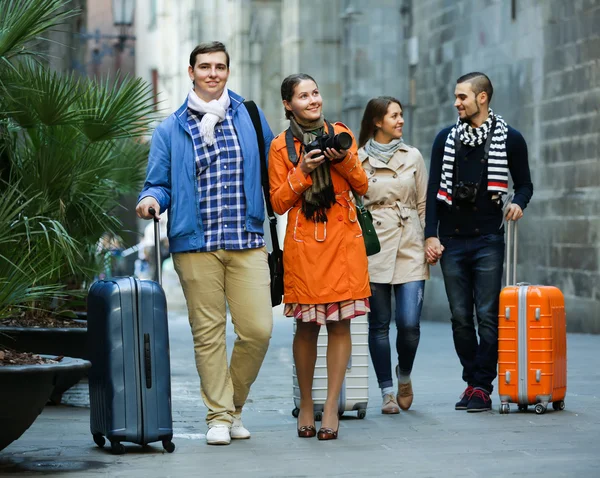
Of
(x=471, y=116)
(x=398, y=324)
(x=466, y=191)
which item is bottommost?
(x=398, y=324)

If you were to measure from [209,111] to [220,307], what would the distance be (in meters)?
0.96

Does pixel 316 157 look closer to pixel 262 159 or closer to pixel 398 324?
pixel 262 159

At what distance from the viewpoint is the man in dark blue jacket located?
780 centimetres

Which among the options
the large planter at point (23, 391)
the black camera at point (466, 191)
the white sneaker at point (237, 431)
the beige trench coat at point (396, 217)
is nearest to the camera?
the large planter at point (23, 391)

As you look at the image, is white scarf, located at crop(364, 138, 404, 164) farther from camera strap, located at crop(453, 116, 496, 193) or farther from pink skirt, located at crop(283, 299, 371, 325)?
pink skirt, located at crop(283, 299, 371, 325)

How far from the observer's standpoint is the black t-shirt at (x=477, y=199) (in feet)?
25.6

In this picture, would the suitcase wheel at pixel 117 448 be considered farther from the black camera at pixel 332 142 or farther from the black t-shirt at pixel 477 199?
the black t-shirt at pixel 477 199

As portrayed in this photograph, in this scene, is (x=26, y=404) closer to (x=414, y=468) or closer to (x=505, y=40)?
(x=414, y=468)

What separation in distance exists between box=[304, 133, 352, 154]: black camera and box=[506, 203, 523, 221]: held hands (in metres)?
1.40

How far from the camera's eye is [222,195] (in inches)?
267

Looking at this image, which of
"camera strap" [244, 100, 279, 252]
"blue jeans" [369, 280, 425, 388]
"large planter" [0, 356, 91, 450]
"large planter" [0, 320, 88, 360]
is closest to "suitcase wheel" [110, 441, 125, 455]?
"large planter" [0, 356, 91, 450]

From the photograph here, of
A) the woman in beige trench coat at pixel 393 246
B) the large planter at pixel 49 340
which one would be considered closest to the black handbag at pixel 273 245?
the woman in beige trench coat at pixel 393 246

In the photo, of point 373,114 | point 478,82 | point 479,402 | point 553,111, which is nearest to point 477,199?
point 478,82

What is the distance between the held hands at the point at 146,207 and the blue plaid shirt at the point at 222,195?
0.28 metres
